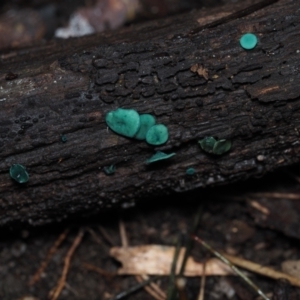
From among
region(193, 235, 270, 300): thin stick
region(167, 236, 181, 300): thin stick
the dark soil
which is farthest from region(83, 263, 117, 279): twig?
region(193, 235, 270, 300): thin stick

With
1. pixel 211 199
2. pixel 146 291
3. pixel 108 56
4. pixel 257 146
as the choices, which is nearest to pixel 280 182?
pixel 211 199

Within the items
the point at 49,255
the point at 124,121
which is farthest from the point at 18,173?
the point at 49,255

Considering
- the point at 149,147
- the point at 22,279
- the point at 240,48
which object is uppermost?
the point at 240,48

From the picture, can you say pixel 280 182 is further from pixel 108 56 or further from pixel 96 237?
pixel 108 56

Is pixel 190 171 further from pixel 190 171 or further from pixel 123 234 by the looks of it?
pixel 123 234

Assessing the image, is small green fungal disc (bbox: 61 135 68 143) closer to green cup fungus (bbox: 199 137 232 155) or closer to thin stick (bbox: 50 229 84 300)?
green cup fungus (bbox: 199 137 232 155)

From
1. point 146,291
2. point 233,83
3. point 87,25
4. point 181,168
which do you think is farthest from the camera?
point 87,25
